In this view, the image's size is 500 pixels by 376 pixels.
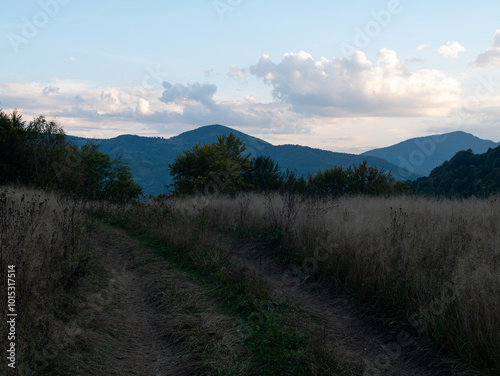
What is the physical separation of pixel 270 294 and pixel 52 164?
2464 centimetres

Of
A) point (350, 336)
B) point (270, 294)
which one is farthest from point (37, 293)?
point (350, 336)

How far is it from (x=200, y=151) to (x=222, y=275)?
26.3m

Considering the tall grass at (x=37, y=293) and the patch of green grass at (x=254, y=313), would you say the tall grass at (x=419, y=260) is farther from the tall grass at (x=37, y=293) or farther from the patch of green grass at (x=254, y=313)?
the tall grass at (x=37, y=293)

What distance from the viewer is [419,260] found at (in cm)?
556

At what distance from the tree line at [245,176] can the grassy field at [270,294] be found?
574 cm

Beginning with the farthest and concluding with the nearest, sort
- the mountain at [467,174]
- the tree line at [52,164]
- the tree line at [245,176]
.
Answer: the mountain at [467,174] → the tree line at [245,176] → the tree line at [52,164]

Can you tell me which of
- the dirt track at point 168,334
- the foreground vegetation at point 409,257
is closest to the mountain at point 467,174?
the foreground vegetation at point 409,257

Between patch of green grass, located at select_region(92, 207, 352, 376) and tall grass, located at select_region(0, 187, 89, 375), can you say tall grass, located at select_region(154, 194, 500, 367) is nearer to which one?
patch of green grass, located at select_region(92, 207, 352, 376)

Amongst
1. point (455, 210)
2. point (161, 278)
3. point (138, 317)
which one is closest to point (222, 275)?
point (161, 278)

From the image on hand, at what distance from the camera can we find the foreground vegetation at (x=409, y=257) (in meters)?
3.90

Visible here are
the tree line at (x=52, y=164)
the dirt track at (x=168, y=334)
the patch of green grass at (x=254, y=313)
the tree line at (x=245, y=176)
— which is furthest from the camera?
the tree line at (x=245, y=176)

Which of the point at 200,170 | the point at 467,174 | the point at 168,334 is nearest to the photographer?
the point at 168,334

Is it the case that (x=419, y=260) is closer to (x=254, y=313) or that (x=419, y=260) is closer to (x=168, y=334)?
(x=254, y=313)

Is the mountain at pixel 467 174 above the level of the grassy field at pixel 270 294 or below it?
above
